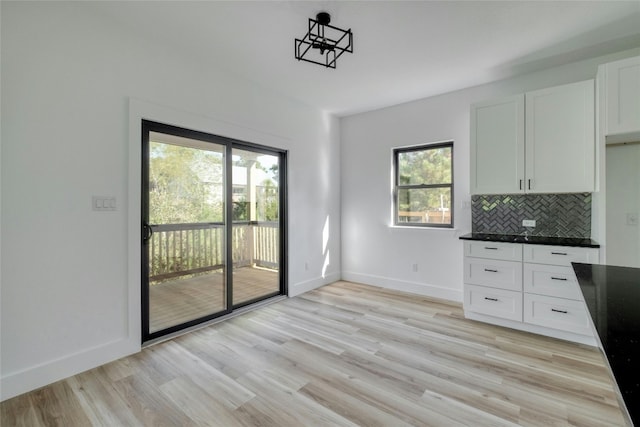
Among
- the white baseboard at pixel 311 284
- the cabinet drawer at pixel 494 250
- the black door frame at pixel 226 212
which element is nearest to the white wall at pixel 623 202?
the cabinet drawer at pixel 494 250

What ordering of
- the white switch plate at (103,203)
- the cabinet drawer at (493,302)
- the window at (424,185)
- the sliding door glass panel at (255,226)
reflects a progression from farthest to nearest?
the window at (424,185) → the sliding door glass panel at (255,226) → the cabinet drawer at (493,302) → the white switch plate at (103,203)

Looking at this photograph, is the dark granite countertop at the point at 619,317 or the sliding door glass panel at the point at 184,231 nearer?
the dark granite countertop at the point at 619,317

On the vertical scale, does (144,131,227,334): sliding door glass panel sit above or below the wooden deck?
above

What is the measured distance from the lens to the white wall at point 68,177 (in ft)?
6.47

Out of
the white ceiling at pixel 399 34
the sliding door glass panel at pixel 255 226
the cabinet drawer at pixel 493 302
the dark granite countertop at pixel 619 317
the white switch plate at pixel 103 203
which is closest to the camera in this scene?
the dark granite countertop at pixel 619 317

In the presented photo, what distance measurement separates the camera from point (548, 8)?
222 cm

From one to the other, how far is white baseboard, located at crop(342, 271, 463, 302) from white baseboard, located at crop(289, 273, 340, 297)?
26 centimetres

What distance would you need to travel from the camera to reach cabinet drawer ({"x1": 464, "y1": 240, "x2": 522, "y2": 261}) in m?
2.95

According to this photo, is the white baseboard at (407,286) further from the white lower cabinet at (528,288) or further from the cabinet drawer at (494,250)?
the cabinet drawer at (494,250)

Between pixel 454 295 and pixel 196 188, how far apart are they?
3.47 m

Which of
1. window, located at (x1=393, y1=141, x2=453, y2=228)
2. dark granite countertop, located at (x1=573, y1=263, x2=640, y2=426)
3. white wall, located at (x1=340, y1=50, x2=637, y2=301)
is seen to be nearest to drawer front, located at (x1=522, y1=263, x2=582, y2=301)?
white wall, located at (x1=340, y1=50, x2=637, y2=301)

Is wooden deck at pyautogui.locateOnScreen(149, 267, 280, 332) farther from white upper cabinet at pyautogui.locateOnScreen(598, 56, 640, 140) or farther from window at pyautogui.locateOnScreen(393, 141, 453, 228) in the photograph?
white upper cabinet at pyautogui.locateOnScreen(598, 56, 640, 140)

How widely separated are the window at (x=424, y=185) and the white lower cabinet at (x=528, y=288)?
0.94 metres

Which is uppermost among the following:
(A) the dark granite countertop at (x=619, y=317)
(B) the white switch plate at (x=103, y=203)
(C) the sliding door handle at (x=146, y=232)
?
(B) the white switch plate at (x=103, y=203)
